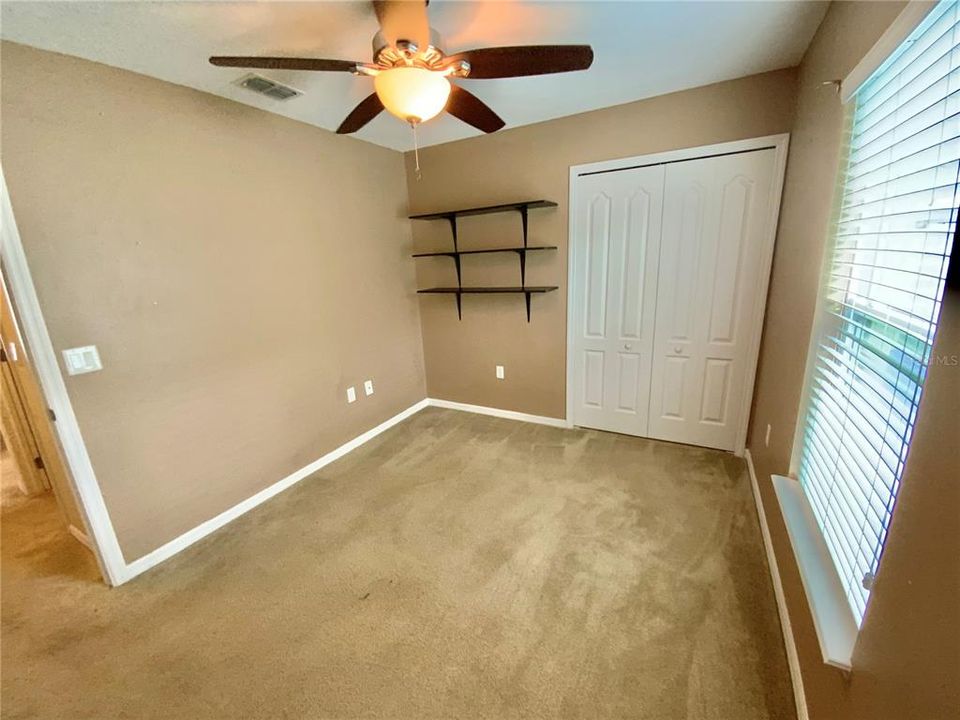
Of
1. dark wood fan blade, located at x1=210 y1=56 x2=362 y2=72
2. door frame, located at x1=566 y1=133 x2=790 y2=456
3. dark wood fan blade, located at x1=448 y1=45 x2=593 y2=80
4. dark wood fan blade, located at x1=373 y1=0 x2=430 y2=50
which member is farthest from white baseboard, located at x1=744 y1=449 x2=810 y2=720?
dark wood fan blade, located at x1=210 y1=56 x2=362 y2=72

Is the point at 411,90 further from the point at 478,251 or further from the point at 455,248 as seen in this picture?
the point at 455,248

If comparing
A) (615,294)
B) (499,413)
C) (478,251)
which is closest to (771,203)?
(615,294)

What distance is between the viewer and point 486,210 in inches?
117

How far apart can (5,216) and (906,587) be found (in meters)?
2.98

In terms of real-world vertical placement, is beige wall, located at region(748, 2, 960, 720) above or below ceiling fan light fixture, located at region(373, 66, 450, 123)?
below

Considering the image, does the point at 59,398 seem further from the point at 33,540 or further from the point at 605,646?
the point at 605,646

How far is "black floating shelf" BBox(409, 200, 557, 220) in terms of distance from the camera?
283 cm

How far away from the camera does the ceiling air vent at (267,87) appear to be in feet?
6.34

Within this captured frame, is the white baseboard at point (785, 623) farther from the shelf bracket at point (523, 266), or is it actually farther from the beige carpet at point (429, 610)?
the shelf bracket at point (523, 266)

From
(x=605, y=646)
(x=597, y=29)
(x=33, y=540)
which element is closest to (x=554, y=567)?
(x=605, y=646)

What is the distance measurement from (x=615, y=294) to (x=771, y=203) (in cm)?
103

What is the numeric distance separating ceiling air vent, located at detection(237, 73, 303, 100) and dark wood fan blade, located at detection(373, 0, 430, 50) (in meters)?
0.96

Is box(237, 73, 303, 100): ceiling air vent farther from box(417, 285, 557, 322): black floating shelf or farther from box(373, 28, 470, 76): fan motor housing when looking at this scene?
box(417, 285, 557, 322): black floating shelf

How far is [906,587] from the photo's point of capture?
→ 2.40 ft
